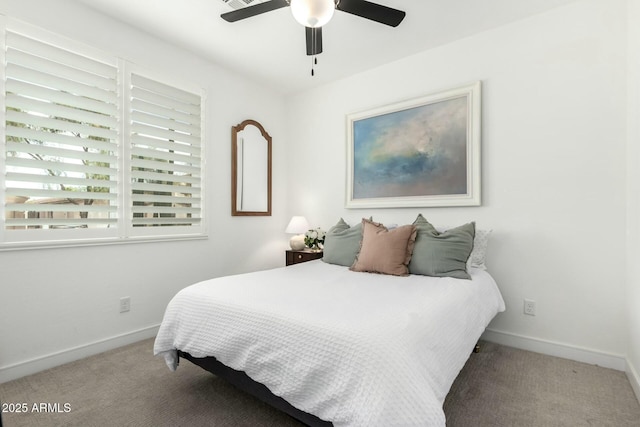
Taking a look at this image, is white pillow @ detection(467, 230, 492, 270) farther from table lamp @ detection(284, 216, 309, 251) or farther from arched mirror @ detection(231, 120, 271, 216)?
arched mirror @ detection(231, 120, 271, 216)

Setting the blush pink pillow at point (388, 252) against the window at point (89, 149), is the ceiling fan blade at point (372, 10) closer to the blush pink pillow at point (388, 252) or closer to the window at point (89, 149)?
the blush pink pillow at point (388, 252)

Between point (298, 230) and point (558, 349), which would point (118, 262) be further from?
point (558, 349)

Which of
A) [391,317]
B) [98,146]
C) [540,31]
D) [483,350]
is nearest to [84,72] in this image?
[98,146]

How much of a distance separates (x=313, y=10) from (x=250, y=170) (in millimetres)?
2294

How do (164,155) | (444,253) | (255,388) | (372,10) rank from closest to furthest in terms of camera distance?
1. (255,388)
2. (372,10)
3. (444,253)
4. (164,155)

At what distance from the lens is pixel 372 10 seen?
72.7 inches

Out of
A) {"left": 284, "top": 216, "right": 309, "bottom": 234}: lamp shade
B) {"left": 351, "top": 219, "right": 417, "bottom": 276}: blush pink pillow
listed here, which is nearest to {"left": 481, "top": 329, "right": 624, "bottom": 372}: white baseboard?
{"left": 351, "top": 219, "right": 417, "bottom": 276}: blush pink pillow

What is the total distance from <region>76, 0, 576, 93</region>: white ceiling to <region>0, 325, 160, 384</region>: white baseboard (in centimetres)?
257

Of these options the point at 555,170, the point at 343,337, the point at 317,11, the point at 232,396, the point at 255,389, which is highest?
the point at 317,11

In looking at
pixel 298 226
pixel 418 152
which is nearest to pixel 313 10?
pixel 418 152

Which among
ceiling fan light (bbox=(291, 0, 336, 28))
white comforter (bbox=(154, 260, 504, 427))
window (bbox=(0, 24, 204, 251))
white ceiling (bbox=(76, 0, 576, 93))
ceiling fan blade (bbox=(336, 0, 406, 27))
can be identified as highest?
white ceiling (bbox=(76, 0, 576, 93))

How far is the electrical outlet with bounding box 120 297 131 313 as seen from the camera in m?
2.58

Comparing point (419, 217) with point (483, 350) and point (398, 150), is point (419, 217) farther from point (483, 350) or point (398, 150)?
point (483, 350)

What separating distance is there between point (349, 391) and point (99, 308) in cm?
222
